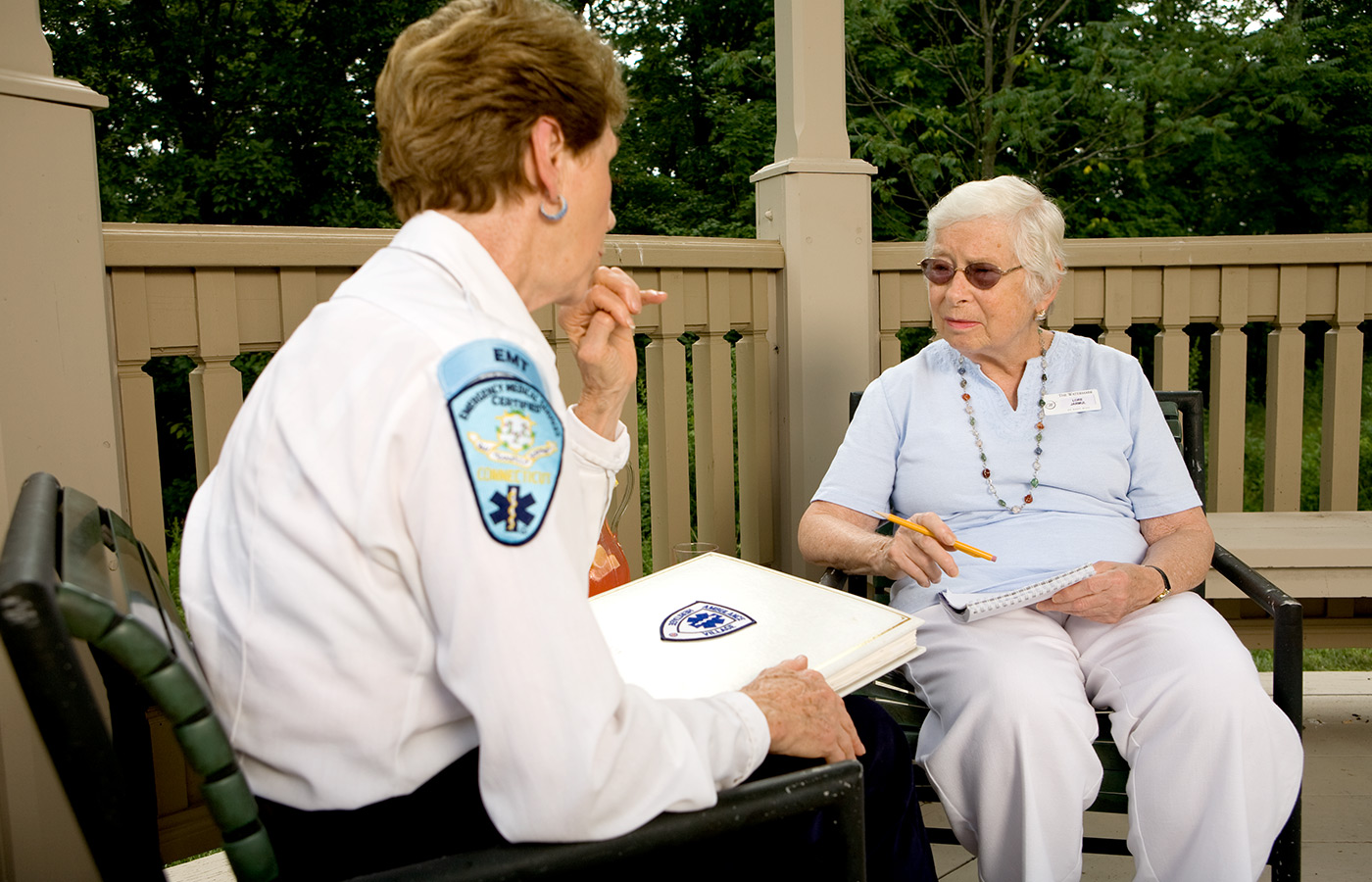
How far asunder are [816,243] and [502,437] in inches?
92.9

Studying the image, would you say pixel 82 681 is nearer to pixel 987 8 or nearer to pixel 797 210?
pixel 797 210

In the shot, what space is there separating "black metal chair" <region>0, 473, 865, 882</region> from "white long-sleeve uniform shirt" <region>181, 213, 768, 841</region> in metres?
0.03

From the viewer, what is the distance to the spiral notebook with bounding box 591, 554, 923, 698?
1.47 meters

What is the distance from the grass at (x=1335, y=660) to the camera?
5566 millimetres

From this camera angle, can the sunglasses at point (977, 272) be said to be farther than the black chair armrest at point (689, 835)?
Yes

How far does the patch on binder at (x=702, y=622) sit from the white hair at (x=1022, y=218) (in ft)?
3.92

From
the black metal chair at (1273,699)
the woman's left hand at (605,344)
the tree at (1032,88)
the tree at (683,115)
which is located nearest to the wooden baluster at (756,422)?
the black metal chair at (1273,699)

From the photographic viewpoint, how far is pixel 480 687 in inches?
36.8

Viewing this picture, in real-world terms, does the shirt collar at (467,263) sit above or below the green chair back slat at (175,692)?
above

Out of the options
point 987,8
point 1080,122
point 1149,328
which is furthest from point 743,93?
point 1149,328

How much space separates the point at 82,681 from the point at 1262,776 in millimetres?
1863

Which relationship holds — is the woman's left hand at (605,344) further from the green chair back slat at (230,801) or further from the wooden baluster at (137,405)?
the wooden baluster at (137,405)

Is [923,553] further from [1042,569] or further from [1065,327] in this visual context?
[1065,327]

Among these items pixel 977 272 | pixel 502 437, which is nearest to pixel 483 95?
pixel 502 437
